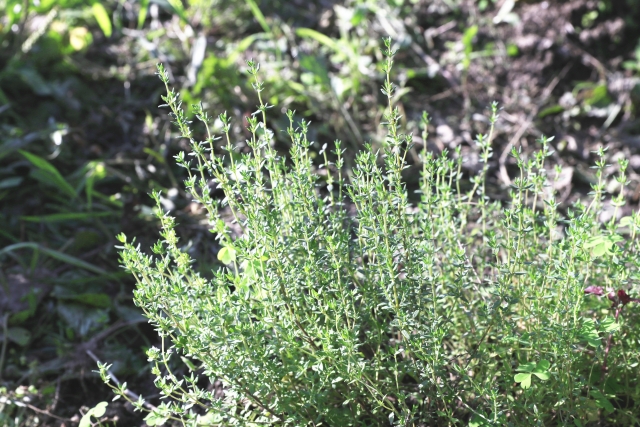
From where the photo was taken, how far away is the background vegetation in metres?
2.96

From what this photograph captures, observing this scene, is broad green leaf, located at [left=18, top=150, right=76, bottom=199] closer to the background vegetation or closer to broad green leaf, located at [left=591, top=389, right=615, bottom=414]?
the background vegetation

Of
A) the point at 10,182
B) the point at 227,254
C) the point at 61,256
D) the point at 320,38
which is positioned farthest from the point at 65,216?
the point at 320,38

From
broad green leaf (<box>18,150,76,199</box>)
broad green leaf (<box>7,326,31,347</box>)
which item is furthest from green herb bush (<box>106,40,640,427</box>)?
broad green leaf (<box>18,150,76,199</box>)

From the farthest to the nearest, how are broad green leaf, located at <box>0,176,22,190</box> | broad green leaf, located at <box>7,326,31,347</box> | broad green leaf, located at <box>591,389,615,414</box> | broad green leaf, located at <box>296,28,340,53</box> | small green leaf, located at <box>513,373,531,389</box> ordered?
broad green leaf, located at <box>296,28,340,53</box> → broad green leaf, located at <box>0,176,22,190</box> → broad green leaf, located at <box>7,326,31,347</box> → broad green leaf, located at <box>591,389,615,414</box> → small green leaf, located at <box>513,373,531,389</box>

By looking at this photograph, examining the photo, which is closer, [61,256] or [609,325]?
[609,325]

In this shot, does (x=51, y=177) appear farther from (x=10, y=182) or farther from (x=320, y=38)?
(x=320, y=38)

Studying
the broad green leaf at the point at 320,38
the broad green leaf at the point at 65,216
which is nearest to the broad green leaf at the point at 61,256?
the broad green leaf at the point at 65,216

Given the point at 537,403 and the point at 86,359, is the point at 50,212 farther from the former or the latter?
the point at 537,403

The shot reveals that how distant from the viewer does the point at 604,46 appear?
13.3 feet

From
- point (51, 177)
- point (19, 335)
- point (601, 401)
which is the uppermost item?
point (601, 401)

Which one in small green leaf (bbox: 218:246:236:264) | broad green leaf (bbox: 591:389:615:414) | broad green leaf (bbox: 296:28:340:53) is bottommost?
broad green leaf (bbox: 591:389:615:414)

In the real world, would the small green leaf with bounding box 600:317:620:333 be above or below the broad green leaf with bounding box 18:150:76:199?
above

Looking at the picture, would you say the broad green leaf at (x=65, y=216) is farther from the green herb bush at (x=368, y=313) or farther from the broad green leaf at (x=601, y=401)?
the broad green leaf at (x=601, y=401)

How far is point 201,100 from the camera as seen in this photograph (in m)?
3.72
